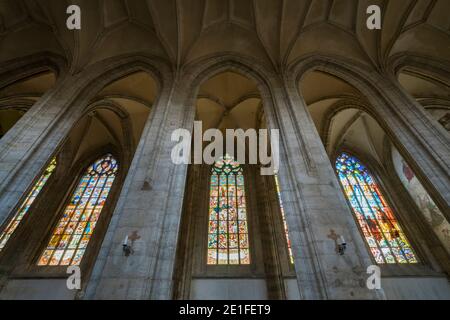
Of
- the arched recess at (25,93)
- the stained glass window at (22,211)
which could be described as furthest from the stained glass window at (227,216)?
the arched recess at (25,93)

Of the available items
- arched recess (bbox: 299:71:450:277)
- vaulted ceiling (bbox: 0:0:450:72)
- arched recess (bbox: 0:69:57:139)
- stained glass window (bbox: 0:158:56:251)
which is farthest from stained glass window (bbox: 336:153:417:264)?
arched recess (bbox: 0:69:57:139)

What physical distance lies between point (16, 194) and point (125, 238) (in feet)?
10.4

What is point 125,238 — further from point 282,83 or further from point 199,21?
point 199,21

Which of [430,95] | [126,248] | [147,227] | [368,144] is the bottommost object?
[126,248]

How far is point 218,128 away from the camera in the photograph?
12.8 meters

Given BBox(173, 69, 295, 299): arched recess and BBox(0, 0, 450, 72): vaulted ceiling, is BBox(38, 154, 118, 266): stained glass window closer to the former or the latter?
BBox(173, 69, 295, 299): arched recess

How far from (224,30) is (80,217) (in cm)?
1048

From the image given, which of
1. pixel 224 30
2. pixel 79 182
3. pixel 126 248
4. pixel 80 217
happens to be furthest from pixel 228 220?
pixel 224 30

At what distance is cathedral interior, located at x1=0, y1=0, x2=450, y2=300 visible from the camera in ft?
18.6

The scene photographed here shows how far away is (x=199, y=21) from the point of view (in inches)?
377

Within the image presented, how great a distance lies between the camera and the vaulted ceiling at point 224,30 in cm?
892

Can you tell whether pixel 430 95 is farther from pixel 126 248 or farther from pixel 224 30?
pixel 126 248
